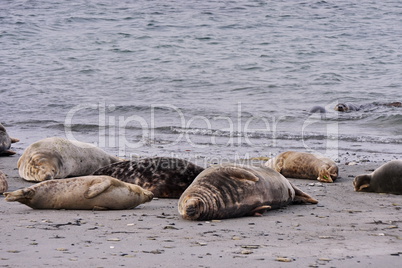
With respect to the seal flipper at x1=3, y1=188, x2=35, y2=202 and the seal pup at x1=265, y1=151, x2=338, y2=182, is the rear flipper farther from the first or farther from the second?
the seal flipper at x1=3, y1=188, x2=35, y2=202

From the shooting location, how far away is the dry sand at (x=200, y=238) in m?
3.29

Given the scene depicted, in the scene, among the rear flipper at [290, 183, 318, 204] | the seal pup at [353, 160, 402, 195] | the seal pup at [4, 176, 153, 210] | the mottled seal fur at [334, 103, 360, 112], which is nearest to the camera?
the seal pup at [4, 176, 153, 210]

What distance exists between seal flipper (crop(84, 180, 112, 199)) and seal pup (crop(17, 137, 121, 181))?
5.90ft

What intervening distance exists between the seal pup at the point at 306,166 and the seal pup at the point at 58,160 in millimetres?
2142

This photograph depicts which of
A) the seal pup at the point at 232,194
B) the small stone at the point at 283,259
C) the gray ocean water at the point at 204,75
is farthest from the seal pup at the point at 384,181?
the small stone at the point at 283,259

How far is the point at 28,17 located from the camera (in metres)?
30.6

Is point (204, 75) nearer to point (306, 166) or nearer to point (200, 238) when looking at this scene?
point (306, 166)

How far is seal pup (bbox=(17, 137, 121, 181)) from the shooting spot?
6.84 meters

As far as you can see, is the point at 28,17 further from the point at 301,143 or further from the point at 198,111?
the point at 301,143

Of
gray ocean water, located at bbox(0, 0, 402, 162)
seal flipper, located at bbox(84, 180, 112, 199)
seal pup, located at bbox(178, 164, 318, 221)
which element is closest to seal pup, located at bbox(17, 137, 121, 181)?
seal flipper, located at bbox(84, 180, 112, 199)

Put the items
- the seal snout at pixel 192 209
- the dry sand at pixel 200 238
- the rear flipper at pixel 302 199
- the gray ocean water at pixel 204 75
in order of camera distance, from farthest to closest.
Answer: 1. the gray ocean water at pixel 204 75
2. the rear flipper at pixel 302 199
3. the seal snout at pixel 192 209
4. the dry sand at pixel 200 238

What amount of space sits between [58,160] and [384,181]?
3651mm

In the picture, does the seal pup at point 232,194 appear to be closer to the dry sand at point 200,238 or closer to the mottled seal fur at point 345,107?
the dry sand at point 200,238

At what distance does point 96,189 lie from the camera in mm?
5043
